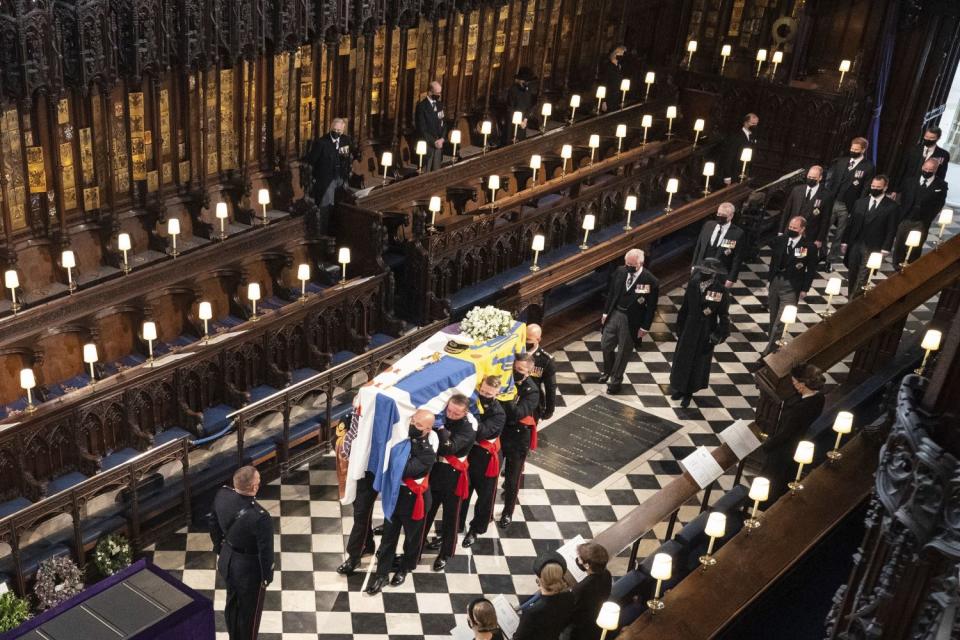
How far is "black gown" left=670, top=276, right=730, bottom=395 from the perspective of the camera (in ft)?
39.1

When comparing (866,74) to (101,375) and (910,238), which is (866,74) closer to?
(910,238)

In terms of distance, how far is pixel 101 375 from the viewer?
10.4 metres

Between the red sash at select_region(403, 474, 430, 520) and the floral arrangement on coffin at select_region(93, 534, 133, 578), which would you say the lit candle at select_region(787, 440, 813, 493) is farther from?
the floral arrangement on coffin at select_region(93, 534, 133, 578)

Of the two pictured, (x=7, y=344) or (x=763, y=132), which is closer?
(x=7, y=344)

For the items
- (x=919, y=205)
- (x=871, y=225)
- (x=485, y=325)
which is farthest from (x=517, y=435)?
(x=919, y=205)

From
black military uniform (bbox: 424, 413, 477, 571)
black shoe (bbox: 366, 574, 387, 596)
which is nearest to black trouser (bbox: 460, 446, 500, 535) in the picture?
black military uniform (bbox: 424, 413, 477, 571)

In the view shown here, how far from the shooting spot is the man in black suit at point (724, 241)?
12644mm

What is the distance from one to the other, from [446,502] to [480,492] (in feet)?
1.45

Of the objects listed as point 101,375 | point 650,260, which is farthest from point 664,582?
point 650,260

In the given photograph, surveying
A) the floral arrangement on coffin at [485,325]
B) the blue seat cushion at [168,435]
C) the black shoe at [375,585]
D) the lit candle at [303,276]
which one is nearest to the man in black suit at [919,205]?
the floral arrangement on coffin at [485,325]

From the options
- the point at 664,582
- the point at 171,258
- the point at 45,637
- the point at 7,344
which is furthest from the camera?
the point at 171,258

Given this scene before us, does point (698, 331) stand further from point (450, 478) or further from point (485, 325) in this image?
point (450, 478)

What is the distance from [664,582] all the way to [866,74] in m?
12.5

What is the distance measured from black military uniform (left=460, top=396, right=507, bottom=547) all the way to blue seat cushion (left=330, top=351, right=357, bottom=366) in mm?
2220
